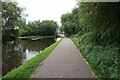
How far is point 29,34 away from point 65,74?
8468 cm

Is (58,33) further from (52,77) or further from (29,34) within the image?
(52,77)

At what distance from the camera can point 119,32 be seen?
1059 cm

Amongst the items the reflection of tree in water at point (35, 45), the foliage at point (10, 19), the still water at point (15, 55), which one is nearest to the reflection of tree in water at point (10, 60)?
the still water at point (15, 55)

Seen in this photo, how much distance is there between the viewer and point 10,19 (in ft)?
169

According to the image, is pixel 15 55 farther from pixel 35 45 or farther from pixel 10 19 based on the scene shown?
pixel 10 19

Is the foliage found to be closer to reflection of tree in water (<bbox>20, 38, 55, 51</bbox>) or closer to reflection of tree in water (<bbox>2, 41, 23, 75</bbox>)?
reflection of tree in water (<bbox>20, 38, 55, 51</bbox>)

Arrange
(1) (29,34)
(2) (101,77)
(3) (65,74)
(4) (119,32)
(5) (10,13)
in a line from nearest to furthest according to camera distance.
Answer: (2) (101,77), (3) (65,74), (4) (119,32), (5) (10,13), (1) (29,34)

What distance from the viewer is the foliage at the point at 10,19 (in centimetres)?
4831

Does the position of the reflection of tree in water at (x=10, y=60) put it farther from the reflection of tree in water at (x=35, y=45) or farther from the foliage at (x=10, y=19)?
the foliage at (x=10, y=19)

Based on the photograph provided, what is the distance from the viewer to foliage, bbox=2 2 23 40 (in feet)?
158

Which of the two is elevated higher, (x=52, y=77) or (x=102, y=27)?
(x=102, y=27)

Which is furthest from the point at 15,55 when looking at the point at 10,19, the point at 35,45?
the point at 10,19

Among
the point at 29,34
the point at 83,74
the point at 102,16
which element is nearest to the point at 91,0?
the point at 102,16

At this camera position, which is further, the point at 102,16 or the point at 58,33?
the point at 58,33
